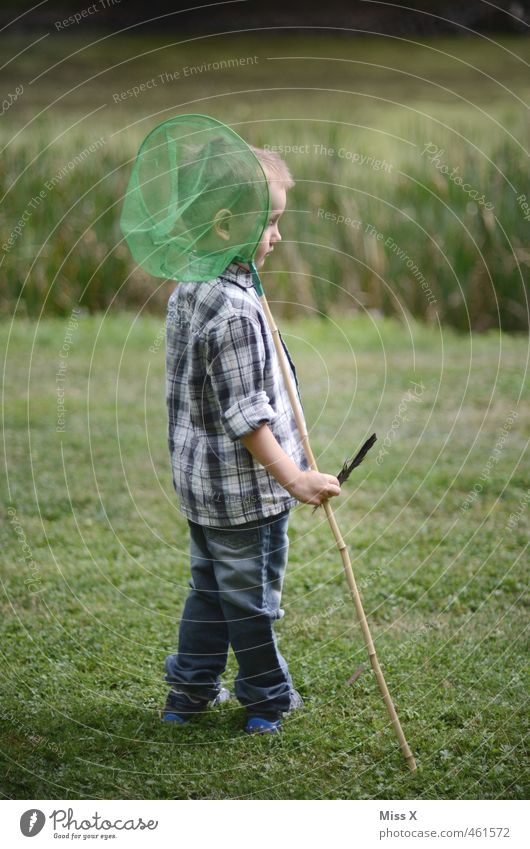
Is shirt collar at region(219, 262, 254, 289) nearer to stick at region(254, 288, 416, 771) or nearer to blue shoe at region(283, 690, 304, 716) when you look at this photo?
stick at region(254, 288, 416, 771)

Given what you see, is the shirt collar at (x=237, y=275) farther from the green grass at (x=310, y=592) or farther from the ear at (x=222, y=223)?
the green grass at (x=310, y=592)

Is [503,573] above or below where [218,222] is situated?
below

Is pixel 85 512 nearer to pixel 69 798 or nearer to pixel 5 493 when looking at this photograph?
pixel 5 493

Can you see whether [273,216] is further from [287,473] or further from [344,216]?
[344,216]

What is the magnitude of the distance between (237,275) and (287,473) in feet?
1.61

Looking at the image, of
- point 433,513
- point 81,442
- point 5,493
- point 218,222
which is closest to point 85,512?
point 5,493

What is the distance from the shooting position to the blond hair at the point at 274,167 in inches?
92.8

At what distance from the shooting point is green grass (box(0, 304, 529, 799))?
2615mm

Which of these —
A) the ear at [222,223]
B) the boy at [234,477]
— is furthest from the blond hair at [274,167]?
the ear at [222,223]

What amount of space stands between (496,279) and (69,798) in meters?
4.49

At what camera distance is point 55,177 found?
6.64 metres

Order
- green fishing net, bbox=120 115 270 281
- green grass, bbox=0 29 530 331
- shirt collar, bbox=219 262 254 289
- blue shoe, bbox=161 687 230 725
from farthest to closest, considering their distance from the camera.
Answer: green grass, bbox=0 29 530 331 < blue shoe, bbox=161 687 230 725 < shirt collar, bbox=219 262 254 289 < green fishing net, bbox=120 115 270 281

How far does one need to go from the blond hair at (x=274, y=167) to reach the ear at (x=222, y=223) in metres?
0.14

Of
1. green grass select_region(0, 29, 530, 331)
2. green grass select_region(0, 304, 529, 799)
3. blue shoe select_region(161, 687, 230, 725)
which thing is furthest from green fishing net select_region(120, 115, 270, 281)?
green grass select_region(0, 29, 530, 331)
